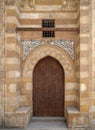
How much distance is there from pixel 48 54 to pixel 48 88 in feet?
5.00

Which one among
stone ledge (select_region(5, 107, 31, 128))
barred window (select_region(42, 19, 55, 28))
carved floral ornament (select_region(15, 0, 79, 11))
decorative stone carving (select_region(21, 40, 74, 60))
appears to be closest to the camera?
stone ledge (select_region(5, 107, 31, 128))

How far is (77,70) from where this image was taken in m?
9.03

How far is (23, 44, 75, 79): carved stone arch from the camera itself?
943 cm


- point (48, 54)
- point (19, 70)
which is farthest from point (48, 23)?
point (19, 70)

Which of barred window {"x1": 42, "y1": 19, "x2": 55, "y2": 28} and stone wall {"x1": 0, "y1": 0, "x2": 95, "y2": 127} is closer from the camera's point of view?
stone wall {"x1": 0, "y1": 0, "x2": 95, "y2": 127}

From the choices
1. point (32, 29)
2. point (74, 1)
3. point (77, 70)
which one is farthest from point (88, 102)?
point (74, 1)

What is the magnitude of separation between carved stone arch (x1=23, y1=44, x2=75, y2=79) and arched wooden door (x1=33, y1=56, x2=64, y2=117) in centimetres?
28

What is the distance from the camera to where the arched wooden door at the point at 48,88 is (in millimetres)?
9664

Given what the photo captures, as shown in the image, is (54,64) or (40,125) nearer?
(40,125)

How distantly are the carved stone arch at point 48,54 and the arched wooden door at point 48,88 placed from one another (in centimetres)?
28

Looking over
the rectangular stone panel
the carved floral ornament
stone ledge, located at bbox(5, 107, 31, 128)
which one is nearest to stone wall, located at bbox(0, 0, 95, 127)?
stone ledge, located at bbox(5, 107, 31, 128)

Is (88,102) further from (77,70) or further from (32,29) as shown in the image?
(32,29)

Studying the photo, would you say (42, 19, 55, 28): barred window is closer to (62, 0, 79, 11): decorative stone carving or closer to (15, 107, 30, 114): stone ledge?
(62, 0, 79, 11): decorative stone carving

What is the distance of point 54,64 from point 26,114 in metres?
2.57
